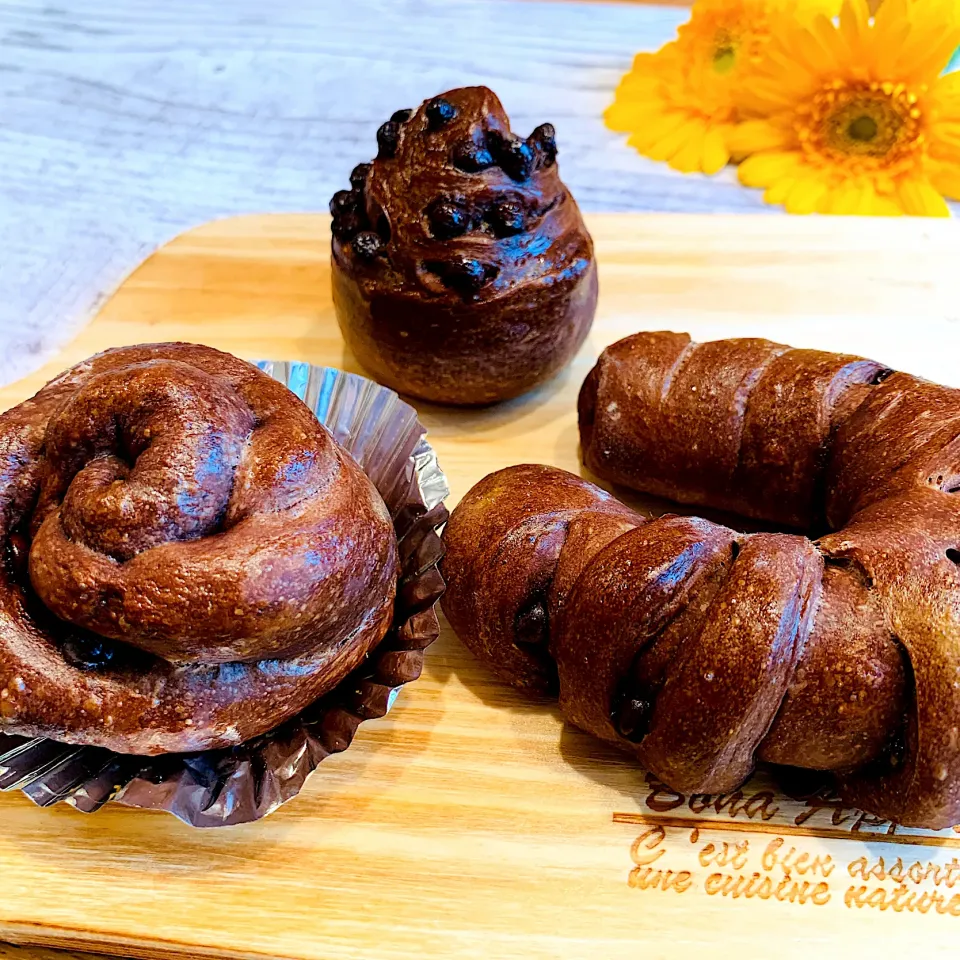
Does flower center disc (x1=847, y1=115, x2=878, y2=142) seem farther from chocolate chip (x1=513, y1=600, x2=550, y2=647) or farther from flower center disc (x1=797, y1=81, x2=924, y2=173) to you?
chocolate chip (x1=513, y1=600, x2=550, y2=647)

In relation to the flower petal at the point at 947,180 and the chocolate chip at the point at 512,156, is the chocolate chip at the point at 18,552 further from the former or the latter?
the flower petal at the point at 947,180

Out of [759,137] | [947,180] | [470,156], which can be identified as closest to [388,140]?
[470,156]

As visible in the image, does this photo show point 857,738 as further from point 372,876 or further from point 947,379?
point 947,379

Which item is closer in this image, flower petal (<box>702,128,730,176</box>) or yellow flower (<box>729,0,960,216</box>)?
yellow flower (<box>729,0,960,216</box>)

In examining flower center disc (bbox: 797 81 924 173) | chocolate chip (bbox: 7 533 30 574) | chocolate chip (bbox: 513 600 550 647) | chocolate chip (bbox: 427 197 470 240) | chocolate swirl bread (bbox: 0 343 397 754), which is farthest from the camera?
flower center disc (bbox: 797 81 924 173)

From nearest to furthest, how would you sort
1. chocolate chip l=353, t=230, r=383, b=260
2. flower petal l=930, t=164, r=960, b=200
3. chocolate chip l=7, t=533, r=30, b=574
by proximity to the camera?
chocolate chip l=7, t=533, r=30, b=574 < chocolate chip l=353, t=230, r=383, b=260 < flower petal l=930, t=164, r=960, b=200

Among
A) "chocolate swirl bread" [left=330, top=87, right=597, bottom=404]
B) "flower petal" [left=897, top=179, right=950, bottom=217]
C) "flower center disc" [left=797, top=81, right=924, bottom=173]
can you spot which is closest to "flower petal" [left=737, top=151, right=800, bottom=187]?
"flower center disc" [left=797, top=81, right=924, bottom=173]
